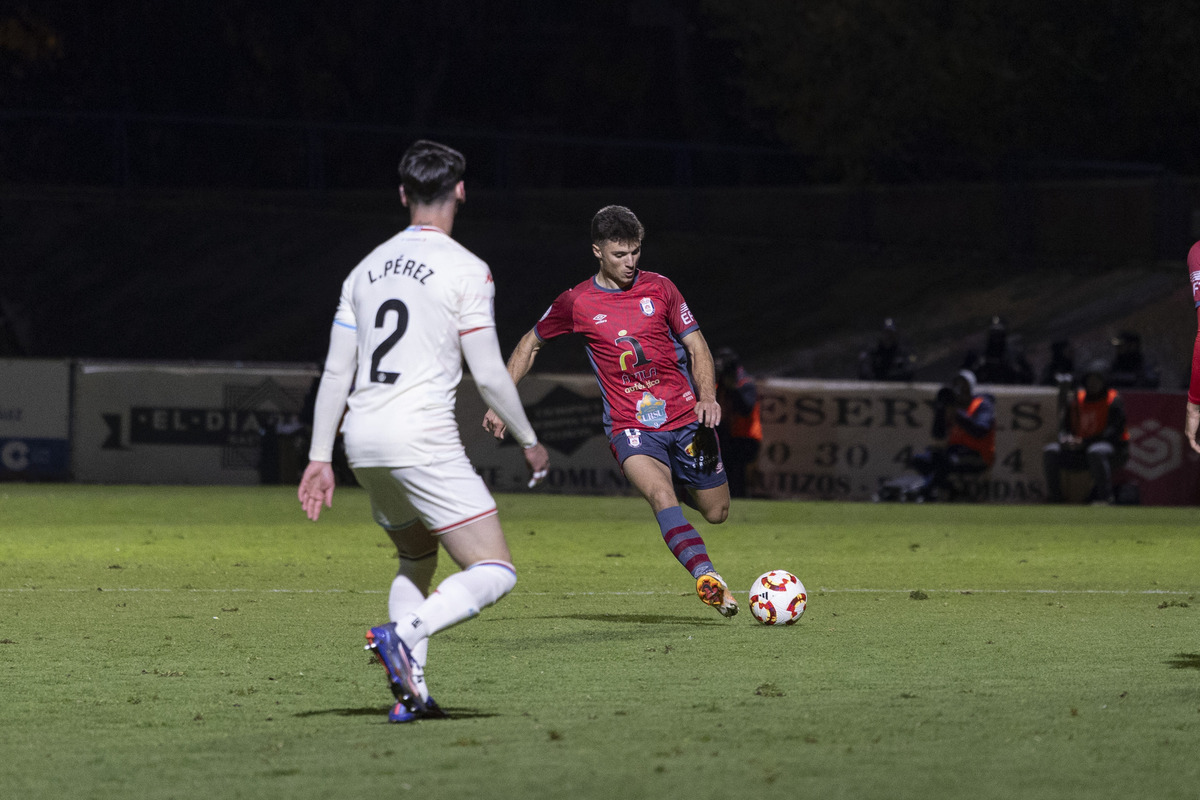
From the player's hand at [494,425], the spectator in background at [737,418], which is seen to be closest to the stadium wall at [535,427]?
the spectator in background at [737,418]

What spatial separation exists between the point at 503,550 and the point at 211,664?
2.29 metres

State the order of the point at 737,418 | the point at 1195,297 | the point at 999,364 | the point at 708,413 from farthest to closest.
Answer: the point at 999,364 → the point at 737,418 → the point at 708,413 → the point at 1195,297

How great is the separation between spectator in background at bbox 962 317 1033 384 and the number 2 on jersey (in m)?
16.7

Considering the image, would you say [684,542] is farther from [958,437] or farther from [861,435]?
[861,435]

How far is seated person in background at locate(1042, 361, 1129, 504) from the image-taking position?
19.9 metres

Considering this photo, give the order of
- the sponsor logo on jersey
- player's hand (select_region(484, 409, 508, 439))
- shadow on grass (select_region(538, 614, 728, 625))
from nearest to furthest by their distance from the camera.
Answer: player's hand (select_region(484, 409, 508, 439)), shadow on grass (select_region(538, 614, 728, 625)), the sponsor logo on jersey

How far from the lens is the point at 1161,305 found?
26859 mm

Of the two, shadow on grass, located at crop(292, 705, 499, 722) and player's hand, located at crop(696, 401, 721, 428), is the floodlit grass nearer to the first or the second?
shadow on grass, located at crop(292, 705, 499, 722)

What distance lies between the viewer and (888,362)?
22.7 metres

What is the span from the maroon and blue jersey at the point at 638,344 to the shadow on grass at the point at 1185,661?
2.99 metres

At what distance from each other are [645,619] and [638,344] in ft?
5.08

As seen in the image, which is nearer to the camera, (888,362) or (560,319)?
(560,319)

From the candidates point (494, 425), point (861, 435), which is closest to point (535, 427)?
point (861, 435)

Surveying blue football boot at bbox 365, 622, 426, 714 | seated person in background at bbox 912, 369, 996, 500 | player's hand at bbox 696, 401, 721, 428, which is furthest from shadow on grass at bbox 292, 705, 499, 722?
seated person in background at bbox 912, 369, 996, 500
